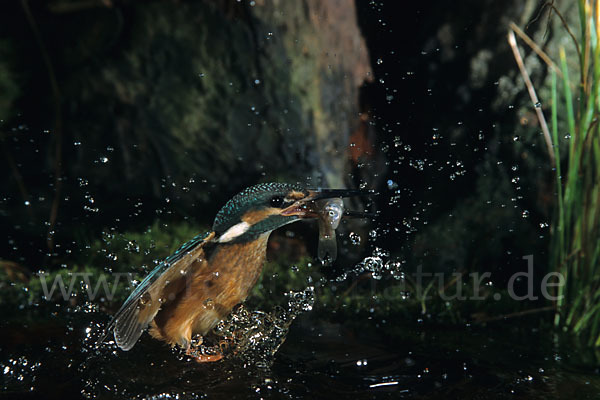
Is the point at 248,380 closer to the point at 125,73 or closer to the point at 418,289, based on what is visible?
the point at 418,289

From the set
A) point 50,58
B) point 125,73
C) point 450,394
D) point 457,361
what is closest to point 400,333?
point 457,361

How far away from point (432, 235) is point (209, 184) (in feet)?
5.14

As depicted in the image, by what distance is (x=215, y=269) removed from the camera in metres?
2.76

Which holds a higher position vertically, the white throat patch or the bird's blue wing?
the white throat patch

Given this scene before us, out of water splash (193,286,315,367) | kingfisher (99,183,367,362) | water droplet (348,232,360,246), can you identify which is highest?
kingfisher (99,183,367,362)

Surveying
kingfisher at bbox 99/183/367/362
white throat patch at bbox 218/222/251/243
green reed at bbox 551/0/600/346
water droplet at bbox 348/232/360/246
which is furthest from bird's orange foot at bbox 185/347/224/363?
green reed at bbox 551/0/600/346

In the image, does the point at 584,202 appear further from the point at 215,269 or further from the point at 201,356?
the point at 201,356

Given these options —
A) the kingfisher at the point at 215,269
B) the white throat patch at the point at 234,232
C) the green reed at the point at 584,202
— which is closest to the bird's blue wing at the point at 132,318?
the kingfisher at the point at 215,269

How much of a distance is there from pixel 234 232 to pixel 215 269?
18 centimetres

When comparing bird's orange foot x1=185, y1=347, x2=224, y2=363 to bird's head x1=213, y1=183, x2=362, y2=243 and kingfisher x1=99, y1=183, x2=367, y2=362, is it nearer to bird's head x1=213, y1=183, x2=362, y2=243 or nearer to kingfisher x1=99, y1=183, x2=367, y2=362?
kingfisher x1=99, y1=183, x2=367, y2=362

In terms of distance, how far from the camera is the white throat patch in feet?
9.04

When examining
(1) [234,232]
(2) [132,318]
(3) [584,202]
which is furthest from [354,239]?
(2) [132,318]

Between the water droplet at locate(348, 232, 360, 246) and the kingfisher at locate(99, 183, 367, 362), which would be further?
the water droplet at locate(348, 232, 360, 246)

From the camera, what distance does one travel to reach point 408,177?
4.32 metres
